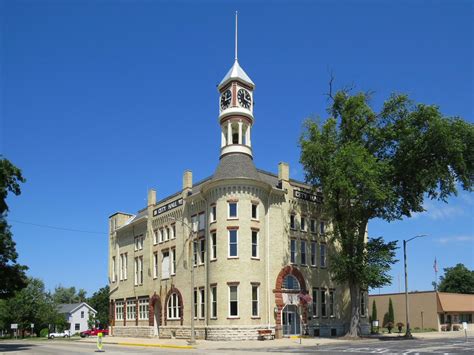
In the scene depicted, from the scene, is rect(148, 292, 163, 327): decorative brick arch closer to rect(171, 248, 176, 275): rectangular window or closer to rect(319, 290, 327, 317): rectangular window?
Result: rect(171, 248, 176, 275): rectangular window

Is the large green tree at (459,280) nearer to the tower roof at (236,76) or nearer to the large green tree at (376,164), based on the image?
the large green tree at (376,164)

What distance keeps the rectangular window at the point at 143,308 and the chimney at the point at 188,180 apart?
525 inches

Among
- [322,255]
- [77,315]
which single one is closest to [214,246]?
[322,255]

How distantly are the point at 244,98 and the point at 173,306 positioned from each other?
20.6m

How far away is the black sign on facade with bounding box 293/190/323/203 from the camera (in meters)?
49.6

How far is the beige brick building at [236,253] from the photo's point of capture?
43.0 m

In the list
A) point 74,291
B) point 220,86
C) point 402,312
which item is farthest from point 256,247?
point 74,291

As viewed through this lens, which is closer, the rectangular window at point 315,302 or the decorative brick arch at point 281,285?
the decorative brick arch at point 281,285

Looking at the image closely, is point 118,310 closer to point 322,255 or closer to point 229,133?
point 322,255

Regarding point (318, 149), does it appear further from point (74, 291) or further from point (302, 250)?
Result: point (74, 291)

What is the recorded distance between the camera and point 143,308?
5616 cm


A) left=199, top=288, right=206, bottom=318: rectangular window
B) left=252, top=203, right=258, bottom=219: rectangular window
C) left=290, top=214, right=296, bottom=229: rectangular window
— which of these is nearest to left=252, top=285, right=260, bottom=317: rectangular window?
left=199, top=288, right=206, bottom=318: rectangular window

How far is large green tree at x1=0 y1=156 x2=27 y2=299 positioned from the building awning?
1903 inches

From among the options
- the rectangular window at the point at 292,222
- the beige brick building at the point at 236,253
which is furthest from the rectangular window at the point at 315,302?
the rectangular window at the point at 292,222
